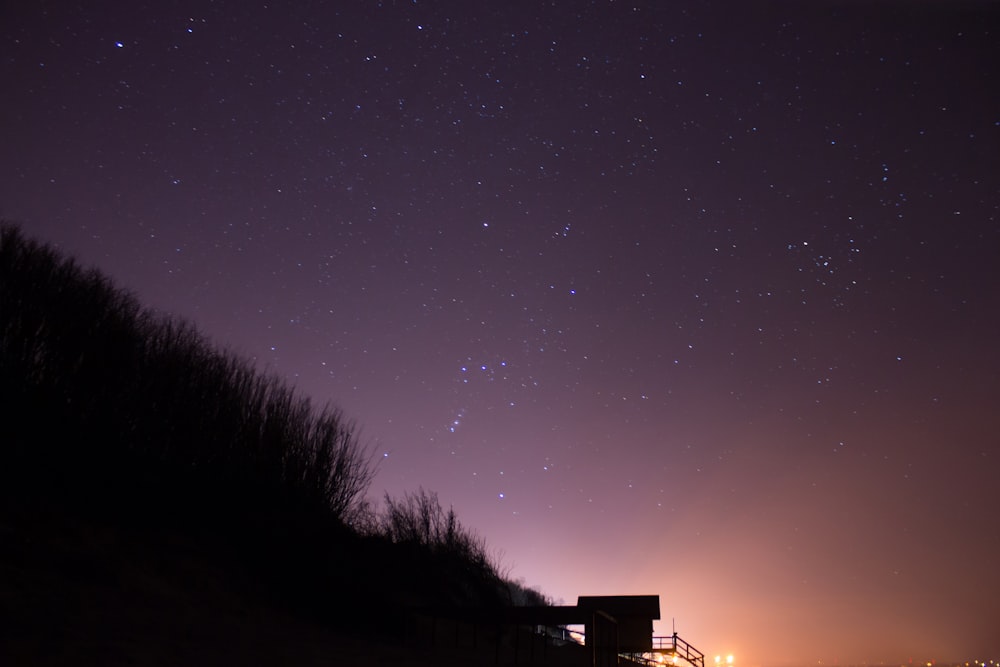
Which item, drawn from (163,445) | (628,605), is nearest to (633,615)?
(628,605)

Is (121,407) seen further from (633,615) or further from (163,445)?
(633,615)

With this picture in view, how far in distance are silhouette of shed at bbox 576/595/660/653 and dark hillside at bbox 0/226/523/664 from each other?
12.6 m

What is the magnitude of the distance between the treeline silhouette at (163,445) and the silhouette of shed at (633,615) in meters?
11.6

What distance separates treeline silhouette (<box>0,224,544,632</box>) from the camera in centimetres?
1828

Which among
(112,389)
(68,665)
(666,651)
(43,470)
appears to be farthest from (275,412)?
(666,651)

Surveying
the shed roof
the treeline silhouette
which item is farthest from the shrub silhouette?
the shed roof

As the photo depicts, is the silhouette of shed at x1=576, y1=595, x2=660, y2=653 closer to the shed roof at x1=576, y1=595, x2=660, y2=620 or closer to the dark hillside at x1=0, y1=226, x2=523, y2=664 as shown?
the shed roof at x1=576, y1=595, x2=660, y2=620

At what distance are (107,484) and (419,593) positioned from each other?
17.1 m

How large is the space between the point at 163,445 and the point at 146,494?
201 cm

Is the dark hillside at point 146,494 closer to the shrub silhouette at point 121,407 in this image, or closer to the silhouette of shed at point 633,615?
the shrub silhouette at point 121,407

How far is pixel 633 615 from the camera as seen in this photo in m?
35.8

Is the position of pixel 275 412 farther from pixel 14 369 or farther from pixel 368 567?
pixel 14 369

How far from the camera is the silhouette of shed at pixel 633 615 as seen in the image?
35.0 metres

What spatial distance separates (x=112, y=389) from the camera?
20.6 m
